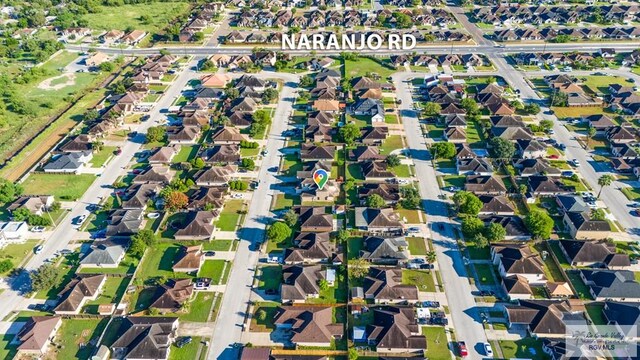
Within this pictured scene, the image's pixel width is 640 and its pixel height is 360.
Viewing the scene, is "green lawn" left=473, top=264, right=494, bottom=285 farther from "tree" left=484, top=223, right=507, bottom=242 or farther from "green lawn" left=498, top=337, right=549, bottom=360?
"green lawn" left=498, top=337, right=549, bottom=360

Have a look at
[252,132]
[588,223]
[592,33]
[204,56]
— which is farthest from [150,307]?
[592,33]

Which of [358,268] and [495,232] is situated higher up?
[495,232]

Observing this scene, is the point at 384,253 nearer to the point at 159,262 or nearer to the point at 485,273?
the point at 485,273

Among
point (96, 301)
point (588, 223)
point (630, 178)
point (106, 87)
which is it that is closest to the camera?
point (96, 301)

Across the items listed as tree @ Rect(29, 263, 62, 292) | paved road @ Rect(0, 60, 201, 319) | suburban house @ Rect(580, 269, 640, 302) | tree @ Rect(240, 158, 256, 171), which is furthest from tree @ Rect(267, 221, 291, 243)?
suburban house @ Rect(580, 269, 640, 302)

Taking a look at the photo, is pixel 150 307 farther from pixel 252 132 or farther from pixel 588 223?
pixel 588 223

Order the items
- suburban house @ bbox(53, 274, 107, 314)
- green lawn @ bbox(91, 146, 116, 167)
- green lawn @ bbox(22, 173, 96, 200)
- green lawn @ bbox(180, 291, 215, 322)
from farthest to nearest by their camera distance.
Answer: green lawn @ bbox(91, 146, 116, 167), green lawn @ bbox(22, 173, 96, 200), suburban house @ bbox(53, 274, 107, 314), green lawn @ bbox(180, 291, 215, 322)

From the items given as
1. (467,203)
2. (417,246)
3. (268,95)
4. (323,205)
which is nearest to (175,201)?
(323,205)
